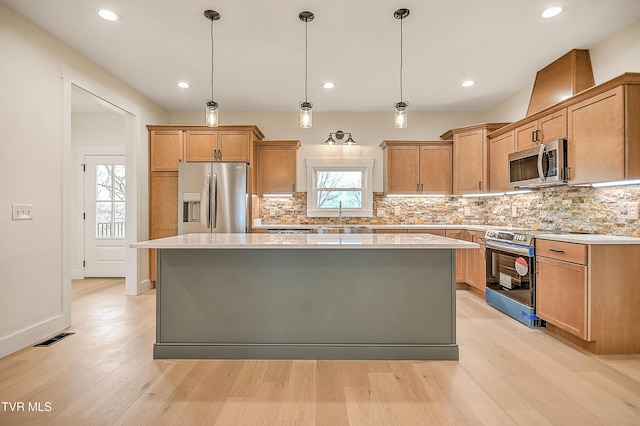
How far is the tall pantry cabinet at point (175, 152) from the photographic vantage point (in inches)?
191

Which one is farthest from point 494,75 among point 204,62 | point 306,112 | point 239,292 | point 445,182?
point 239,292

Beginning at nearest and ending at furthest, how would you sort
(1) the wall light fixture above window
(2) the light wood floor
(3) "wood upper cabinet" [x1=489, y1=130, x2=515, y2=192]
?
1. (2) the light wood floor
2. (3) "wood upper cabinet" [x1=489, y1=130, x2=515, y2=192]
3. (1) the wall light fixture above window

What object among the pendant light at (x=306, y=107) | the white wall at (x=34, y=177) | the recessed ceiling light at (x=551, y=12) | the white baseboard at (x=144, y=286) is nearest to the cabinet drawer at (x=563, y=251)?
the recessed ceiling light at (x=551, y=12)

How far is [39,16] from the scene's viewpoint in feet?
9.21

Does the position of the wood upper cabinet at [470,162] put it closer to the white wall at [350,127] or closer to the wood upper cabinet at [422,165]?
the wood upper cabinet at [422,165]

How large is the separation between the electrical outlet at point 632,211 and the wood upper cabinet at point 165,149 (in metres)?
5.14

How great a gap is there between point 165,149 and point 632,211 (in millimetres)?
5409

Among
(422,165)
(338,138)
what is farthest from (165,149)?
(422,165)

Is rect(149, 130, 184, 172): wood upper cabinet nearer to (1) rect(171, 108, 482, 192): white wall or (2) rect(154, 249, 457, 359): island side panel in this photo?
(1) rect(171, 108, 482, 192): white wall

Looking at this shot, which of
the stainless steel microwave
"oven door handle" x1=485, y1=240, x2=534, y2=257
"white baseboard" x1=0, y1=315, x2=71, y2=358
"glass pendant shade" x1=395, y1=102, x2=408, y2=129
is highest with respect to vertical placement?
"glass pendant shade" x1=395, y1=102, x2=408, y2=129

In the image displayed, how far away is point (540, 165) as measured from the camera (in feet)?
11.3

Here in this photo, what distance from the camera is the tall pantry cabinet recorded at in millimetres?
4840

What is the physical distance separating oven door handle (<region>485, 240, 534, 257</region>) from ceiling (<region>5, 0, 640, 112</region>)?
2020 millimetres

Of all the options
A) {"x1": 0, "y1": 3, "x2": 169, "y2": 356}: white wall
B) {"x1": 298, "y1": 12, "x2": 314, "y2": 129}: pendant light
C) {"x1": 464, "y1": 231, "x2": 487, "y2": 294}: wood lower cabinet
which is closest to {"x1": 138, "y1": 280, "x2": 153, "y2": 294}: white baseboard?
{"x1": 0, "y1": 3, "x2": 169, "y2": 356}: white wall
